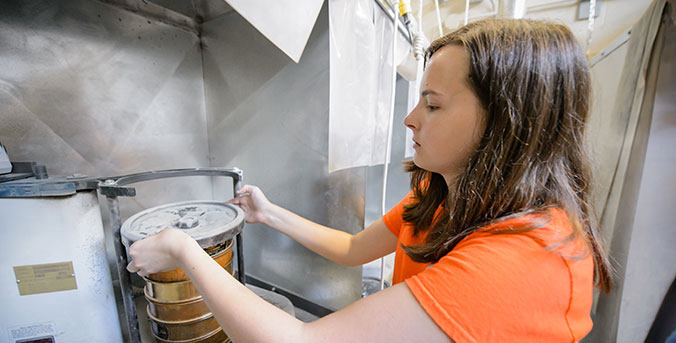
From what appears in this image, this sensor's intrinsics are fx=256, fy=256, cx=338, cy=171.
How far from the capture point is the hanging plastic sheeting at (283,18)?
0.50m

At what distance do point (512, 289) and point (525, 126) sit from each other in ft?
0.80

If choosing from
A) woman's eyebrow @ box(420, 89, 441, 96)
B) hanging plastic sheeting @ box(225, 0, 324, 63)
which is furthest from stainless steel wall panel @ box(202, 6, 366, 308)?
woman's eyebrow @ box(420, 89, 441, 96)

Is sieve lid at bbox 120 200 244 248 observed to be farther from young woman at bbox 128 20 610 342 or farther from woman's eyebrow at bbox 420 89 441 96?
woman's eyebrow at bbox 420 89 441 96

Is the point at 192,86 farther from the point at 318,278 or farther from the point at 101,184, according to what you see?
the point at 318,278

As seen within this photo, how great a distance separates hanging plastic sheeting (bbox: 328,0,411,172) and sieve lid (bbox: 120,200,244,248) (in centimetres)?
30

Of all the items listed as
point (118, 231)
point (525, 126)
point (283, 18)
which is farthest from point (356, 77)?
point (118, 231)

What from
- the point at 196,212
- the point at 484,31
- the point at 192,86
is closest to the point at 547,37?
the point at 484,31

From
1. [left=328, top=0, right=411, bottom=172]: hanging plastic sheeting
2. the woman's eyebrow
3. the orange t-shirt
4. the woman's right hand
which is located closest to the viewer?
the orange t-shirt

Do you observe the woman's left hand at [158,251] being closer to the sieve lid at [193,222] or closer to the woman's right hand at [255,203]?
the sieve lid at [193,222]

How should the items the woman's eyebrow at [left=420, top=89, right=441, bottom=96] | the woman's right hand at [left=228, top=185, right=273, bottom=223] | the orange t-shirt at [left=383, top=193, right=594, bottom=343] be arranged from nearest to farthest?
the orange t-shirt at [left=383, top=193, right=594, bottom=343]
the woman's eyebrow at [left=420, top=89, right=441, bottom=96]
the woman's right hand at [left=228, top=185, right=273, bottom=223]

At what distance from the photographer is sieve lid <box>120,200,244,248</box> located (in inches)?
21.1

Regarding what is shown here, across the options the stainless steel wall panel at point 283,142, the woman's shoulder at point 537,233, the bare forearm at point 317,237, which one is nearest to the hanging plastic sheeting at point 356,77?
the stainless steel wall panel at point 283,142

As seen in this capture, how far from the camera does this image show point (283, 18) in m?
0.54

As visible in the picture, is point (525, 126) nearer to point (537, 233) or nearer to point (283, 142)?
point (537, 233)
